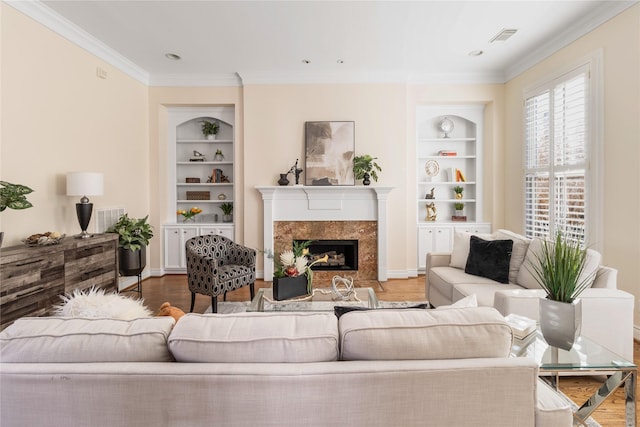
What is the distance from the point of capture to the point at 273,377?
3.27ft

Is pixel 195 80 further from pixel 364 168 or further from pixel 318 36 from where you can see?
pixel 364 168

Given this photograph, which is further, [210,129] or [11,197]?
[210,129]

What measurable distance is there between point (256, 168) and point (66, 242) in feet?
8.62

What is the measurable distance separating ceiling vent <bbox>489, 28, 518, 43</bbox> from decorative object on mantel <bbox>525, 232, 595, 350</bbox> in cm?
318

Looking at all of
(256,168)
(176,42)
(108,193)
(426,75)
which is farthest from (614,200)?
(108,193)

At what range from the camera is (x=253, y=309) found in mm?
2684

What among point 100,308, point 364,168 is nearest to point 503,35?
point 364,168

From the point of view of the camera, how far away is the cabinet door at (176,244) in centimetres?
531

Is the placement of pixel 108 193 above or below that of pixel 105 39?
below

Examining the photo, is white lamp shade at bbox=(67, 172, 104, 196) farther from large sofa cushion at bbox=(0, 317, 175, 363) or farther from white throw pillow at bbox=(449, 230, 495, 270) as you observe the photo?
white throw pillow at bbox=(449, 230, 495, 270)

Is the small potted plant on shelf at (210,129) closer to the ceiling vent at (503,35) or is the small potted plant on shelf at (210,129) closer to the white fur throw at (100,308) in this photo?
the ceiling vent at (503,35)

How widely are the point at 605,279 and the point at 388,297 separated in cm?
228

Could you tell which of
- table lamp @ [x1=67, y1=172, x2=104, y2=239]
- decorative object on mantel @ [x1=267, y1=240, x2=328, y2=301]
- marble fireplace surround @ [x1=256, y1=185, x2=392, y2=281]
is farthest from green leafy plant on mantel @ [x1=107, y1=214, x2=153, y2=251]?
decorative object on mantel @ [x1=267, y1=240, x2=328, y2=301]

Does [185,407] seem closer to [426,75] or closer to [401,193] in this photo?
[401,193]
